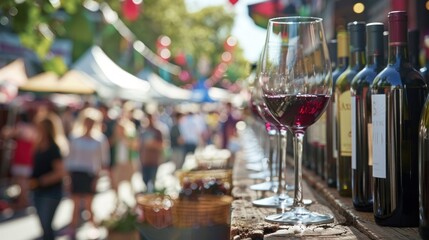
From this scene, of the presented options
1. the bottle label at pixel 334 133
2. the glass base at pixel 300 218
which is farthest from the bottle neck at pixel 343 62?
the glass base at pixel 300 218

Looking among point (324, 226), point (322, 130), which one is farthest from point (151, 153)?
point (324, 226)

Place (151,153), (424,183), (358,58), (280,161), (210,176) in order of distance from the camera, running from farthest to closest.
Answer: (151,153) < (210,176) < (280,161) < (358,58) < (424,183)

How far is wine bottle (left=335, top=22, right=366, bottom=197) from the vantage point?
7.14 ft

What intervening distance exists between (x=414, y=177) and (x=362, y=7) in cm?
123

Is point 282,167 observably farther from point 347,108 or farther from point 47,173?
point 47,173

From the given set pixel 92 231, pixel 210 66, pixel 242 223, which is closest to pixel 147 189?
pixel 92 231

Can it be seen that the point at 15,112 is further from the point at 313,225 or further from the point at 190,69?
the point at 190,69

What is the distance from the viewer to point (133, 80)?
18078 mm

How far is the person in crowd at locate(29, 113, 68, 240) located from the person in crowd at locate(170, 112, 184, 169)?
21.8 ft

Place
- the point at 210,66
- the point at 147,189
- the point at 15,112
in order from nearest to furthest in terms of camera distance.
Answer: the point at 147,189
the point at 15,112
the point at 210,66

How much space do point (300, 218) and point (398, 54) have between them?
1.57 feet

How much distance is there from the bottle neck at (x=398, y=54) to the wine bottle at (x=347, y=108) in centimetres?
47

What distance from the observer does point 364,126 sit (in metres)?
1.91

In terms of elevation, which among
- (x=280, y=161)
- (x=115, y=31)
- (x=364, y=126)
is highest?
(x=115, y=31)
